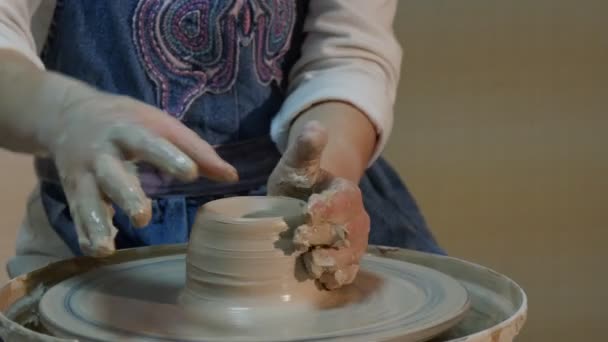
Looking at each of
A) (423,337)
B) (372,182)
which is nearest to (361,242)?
(423,337)

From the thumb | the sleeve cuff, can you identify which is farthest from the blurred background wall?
the thumb

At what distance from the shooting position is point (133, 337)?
2.06 ft

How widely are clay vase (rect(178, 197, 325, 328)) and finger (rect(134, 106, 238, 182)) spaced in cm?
4

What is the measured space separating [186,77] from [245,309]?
0.41 m

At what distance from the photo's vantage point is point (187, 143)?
0.66 m

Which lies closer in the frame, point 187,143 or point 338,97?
point 187,143

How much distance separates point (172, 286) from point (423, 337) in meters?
0.22

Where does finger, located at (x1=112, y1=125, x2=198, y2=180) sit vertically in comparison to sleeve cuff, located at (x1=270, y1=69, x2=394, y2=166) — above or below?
above

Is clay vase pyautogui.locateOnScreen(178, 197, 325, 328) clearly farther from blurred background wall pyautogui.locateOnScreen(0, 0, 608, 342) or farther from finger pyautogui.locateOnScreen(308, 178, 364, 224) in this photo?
blurred background wall pyautogui.locateOnScreen(0, 0, 608, 342)

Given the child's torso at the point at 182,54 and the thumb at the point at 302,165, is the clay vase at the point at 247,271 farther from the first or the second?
the child's torso at the point at 182,54

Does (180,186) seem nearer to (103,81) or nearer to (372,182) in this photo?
(103,81)

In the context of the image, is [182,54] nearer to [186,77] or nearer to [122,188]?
[186,77]

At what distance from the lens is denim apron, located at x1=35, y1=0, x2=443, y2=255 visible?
3.21ft

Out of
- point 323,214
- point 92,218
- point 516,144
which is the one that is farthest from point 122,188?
point 516,144
